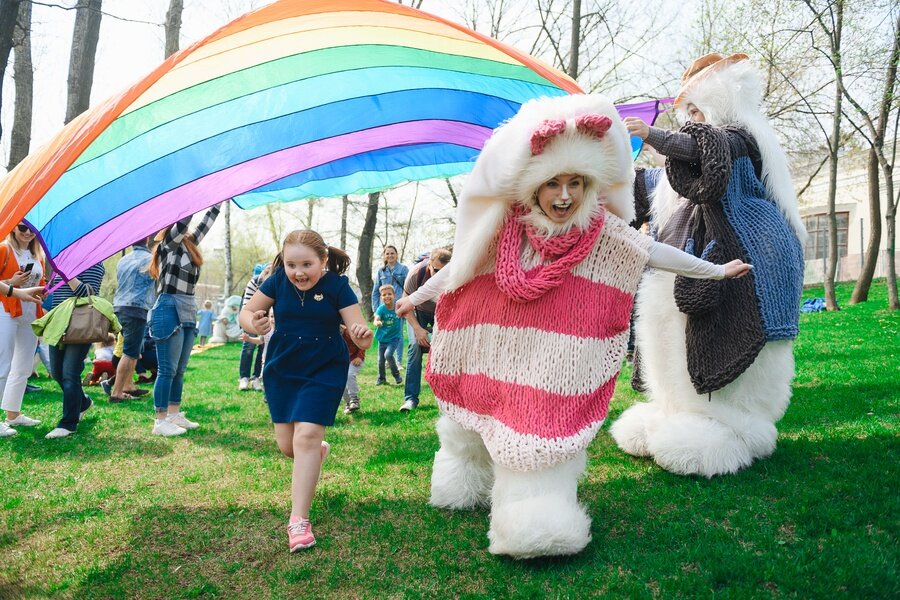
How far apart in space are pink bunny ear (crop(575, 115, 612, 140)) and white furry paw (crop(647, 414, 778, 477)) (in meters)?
1.89

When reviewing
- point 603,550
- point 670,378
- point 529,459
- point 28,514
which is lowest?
point 28,514

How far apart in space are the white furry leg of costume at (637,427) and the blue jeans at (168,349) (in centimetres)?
398

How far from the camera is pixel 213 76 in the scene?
382 cm

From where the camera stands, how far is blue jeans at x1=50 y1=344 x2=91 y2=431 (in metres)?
5.96

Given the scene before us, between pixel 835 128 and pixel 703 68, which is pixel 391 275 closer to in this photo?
pixel 703 68

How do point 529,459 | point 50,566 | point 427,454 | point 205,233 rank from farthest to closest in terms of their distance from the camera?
1. point 205,233
2. point 427,454
3. point 50,566
4. point 529,459

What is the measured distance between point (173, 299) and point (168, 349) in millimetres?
464

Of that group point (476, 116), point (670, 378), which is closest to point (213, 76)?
point (476, 116)

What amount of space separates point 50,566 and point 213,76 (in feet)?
9.22

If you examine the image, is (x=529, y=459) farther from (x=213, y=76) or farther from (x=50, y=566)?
(x=213, y=76)

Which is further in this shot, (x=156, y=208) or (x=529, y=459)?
(x=156, y=208)

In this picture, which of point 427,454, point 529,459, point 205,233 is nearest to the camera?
point 529,459

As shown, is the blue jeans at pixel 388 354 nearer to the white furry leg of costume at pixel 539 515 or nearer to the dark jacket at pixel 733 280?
the dark jacket at pixel 733 280

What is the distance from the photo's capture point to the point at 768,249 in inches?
150
